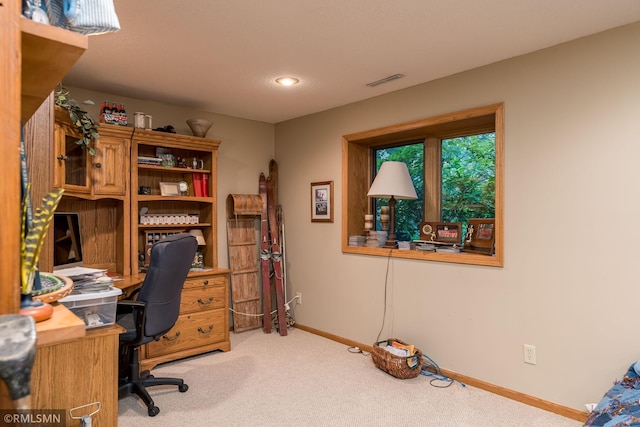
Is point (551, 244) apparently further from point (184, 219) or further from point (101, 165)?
point (101, 165)

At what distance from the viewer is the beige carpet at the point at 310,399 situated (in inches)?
99.3

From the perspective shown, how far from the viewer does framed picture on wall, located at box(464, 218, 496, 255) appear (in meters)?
3.12

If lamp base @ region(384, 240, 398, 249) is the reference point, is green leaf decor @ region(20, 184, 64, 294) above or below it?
above

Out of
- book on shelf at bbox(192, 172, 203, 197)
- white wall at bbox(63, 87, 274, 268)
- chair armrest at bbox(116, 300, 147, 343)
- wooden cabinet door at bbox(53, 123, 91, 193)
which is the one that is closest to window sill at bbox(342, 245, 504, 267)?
A: white wall at bbox(63, 87, 274, 268)

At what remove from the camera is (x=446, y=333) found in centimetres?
325

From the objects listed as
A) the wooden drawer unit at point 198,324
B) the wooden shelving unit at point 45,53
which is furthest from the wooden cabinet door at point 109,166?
the wooden shelving unit at point 45,53

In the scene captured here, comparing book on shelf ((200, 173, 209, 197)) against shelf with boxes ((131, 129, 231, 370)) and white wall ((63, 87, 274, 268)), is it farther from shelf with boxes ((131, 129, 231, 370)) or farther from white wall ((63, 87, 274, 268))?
white wall ((63, 87, 274, 268))

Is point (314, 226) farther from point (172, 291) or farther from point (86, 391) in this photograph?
point (86, 391)

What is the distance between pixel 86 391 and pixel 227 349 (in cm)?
208

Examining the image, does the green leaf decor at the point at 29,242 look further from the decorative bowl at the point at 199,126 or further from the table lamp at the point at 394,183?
the decorative bowl at the point at 199,126

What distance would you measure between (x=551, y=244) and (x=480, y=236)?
572 millimetres

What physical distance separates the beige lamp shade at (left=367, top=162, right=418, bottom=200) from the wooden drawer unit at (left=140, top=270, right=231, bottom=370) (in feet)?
5.43

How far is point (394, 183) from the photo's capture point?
11.7 ft

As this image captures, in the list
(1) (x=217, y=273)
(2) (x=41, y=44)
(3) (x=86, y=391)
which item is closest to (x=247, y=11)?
(2) (x=41, y=44)
